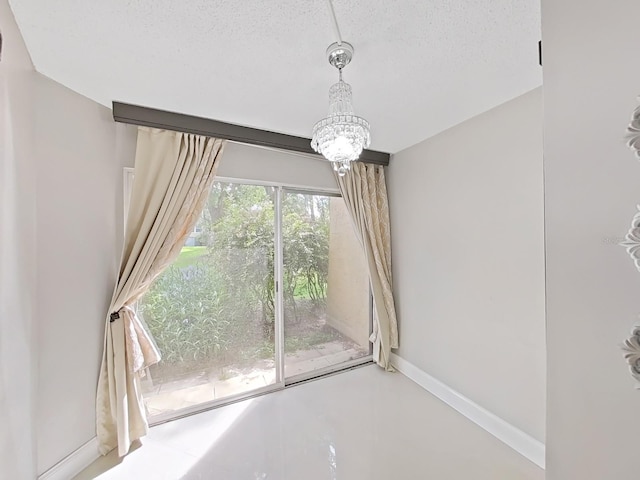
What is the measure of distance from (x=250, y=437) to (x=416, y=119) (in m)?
2.66

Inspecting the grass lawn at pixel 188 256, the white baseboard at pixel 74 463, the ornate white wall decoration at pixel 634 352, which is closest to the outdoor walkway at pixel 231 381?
the white baseboard at pixel 74 463

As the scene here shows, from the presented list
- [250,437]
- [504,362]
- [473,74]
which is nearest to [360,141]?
[473,74]

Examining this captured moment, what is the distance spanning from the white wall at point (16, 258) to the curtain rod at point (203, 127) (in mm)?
447

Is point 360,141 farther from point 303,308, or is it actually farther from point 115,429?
point 115,429

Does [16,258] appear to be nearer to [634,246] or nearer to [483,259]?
[634,246]

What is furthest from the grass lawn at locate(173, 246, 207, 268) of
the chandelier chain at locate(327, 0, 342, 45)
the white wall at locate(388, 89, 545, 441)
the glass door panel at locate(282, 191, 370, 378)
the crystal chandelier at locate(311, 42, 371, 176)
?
the white wall at locate(388, 89, 545, 441)

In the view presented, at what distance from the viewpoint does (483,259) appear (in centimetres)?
192

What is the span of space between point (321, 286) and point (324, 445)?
51.1 inches

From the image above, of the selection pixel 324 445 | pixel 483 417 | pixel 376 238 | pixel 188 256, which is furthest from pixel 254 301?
pixel 483 417

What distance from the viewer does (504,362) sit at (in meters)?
1.80

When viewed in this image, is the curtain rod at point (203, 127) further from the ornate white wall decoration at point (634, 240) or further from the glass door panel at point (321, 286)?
the ornate white wall decoration at point (634, 240)

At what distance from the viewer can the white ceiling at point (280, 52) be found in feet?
3.43

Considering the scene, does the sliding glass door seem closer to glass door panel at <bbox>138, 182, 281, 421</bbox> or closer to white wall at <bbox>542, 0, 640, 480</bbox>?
glass door panel at <bbox>138, 182, 281, 421</bbox>

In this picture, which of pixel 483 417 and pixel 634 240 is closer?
pixel 634 240
